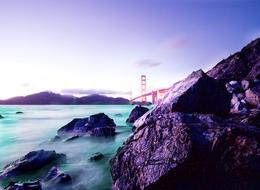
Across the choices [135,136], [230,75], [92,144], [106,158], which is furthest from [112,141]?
[230,75]

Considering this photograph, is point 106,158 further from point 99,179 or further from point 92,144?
point 92,144

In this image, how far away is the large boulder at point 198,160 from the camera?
4645 millimetres

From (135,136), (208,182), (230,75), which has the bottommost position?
(208,182)

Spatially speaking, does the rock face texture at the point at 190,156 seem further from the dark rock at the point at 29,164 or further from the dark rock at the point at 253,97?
the dark rock at the point at 253,97

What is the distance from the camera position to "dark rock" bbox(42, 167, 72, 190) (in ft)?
22.0

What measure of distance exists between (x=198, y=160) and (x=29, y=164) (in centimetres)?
596

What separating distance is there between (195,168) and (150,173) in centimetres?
88

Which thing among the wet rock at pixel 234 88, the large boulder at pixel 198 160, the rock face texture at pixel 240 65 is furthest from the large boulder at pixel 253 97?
the large boulder at pixel 198 160

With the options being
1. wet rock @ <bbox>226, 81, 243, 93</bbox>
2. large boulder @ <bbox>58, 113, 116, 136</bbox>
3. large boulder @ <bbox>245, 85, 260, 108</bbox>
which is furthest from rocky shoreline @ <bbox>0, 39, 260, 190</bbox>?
wet rock @ <bbox>226, 81, 243, 93</bbox>

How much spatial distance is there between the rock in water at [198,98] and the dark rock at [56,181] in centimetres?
367

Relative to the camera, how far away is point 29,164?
841 cm

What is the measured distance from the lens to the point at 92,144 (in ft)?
42.4

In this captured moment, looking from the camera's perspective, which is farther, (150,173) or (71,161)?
(71,161)

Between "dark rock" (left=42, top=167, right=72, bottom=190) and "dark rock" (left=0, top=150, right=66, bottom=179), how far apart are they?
4.60 ft
